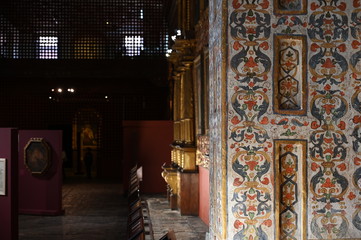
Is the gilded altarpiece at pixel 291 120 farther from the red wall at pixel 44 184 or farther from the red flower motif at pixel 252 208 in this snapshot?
the red wall at pixel 44 184

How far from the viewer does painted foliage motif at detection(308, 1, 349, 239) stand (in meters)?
4.23

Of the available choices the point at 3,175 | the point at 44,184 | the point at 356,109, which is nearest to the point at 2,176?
the point at 3,175

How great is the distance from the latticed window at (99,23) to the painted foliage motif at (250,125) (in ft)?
44.0

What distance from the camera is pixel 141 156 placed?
13.8m

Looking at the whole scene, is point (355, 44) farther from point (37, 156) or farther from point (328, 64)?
point (37, 156)

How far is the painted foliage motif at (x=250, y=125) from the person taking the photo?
13.7 ft

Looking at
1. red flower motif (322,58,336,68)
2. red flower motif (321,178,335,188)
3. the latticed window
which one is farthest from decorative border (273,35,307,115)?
the latticed window

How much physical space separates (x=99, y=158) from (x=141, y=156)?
5947mm

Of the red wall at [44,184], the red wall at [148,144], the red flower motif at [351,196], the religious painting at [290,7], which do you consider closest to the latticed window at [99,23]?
the red wall at [148,144]

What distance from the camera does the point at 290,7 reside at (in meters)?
4.25

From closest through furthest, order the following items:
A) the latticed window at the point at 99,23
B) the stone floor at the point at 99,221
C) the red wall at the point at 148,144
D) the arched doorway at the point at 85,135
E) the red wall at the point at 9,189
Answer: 1. the red wall at the point at 9,189
2. the stone floor at the point at 99,221
3. the red wall at the point at 148,144
4. the latticed window at the point at 99,23
5. the arched doorway at the point at 85,135

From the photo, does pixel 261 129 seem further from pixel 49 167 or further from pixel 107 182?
pixel 107 182

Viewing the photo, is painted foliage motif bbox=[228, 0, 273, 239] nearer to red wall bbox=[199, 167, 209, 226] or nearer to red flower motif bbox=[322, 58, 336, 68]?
red flower motif bbox=[322, 58, 336, 68]

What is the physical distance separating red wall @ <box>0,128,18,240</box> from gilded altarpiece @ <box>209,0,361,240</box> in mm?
4243
